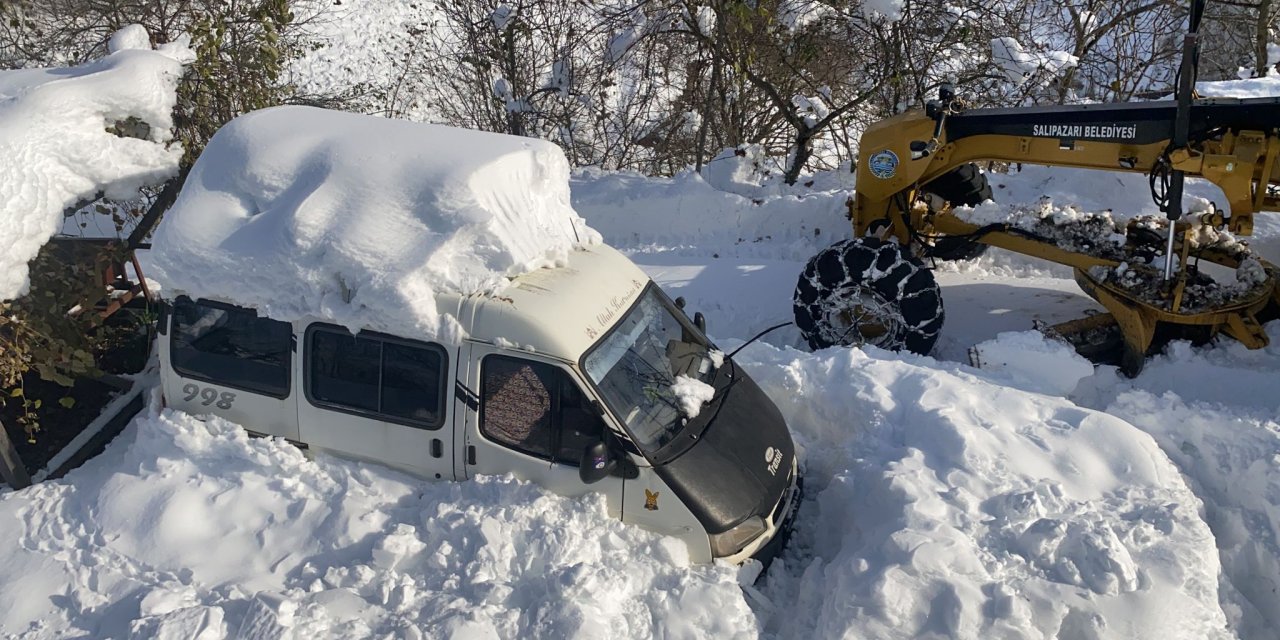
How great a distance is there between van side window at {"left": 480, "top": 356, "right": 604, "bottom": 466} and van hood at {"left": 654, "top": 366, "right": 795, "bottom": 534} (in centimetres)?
45

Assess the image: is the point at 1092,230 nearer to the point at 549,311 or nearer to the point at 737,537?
the point at 737,537

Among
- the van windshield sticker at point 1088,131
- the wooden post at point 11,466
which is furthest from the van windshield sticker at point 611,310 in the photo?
the van windshield sticker at point 1088,131

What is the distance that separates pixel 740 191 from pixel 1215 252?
5.34 metres

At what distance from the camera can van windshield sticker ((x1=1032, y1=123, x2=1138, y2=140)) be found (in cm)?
677

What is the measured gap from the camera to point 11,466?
5.13 metres

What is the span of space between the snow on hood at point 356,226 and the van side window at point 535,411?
329 millimetres

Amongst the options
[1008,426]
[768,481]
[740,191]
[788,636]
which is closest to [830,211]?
[740,191]

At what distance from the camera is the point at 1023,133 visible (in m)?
7.28

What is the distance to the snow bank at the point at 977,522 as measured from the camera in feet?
14.0

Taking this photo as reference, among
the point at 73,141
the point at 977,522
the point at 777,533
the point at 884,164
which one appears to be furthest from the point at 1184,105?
the point at 73,141

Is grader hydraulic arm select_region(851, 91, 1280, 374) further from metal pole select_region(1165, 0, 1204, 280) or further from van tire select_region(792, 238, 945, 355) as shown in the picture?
van tire select_region(792, 238, 945, 355)

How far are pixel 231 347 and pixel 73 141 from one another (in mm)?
1633

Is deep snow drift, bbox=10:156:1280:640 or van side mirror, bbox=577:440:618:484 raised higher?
van side mirror, bbox=577:440:618:484

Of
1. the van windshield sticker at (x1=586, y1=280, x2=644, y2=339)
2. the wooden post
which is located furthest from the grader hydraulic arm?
the wooden post
